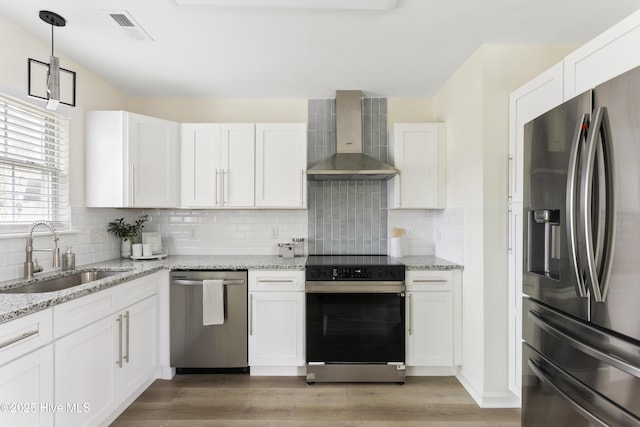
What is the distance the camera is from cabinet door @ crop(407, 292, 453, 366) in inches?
113

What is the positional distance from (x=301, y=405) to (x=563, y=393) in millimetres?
1697

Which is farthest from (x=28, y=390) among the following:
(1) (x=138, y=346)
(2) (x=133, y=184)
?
(2) (x=133, y=184)

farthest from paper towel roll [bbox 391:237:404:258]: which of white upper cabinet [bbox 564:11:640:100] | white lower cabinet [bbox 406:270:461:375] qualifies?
white upper cabinet [bbox 564:11:640:100]

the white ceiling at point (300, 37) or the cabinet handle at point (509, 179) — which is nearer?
the white ceiling at point (300, 37)

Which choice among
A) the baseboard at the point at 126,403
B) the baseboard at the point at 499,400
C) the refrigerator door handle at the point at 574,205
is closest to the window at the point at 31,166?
the baseboard at the point at 126,403

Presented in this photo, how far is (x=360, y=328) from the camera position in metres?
2.82

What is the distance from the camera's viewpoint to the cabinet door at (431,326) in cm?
287

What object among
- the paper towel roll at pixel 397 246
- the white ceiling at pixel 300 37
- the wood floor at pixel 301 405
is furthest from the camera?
the paper towel roll at pixel 397 246

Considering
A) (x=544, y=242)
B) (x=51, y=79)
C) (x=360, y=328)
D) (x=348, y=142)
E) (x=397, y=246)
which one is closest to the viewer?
(x=544, y=242)

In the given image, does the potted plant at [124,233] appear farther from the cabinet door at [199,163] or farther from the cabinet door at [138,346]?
the cabinet door at [138,346]

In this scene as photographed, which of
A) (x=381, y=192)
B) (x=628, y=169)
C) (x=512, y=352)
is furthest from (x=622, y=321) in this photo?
(x=381, y=192)

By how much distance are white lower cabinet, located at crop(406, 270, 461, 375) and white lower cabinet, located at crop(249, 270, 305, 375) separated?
0.92m

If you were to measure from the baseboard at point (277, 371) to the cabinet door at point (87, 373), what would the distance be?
3.54 feet

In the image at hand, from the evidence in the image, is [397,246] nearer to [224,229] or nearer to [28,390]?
[224,229]
